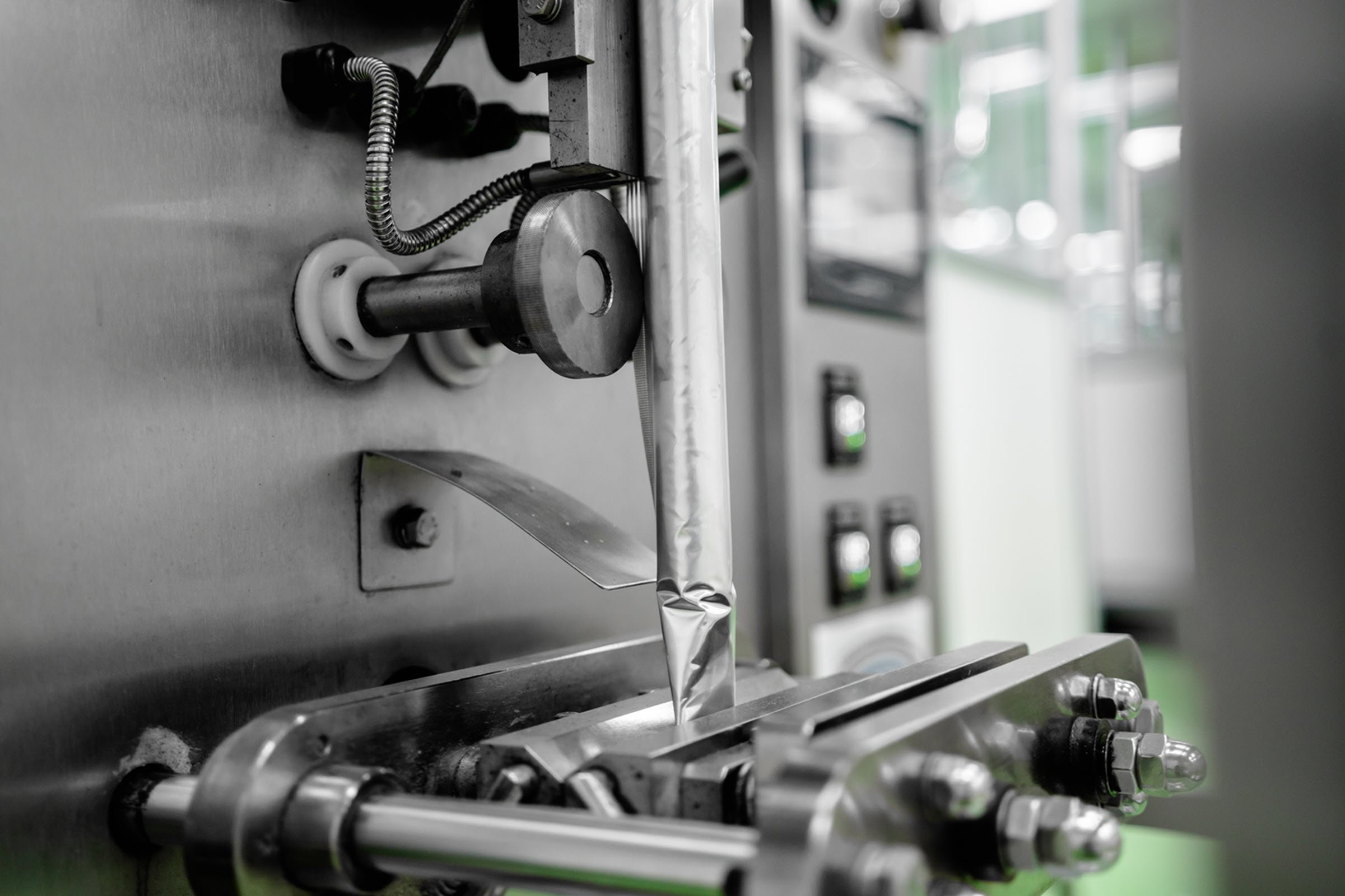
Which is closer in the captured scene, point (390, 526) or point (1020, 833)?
point (1020, 833)

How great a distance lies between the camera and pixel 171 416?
18.7 inches

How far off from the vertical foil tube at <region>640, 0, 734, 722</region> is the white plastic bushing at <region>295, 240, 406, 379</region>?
158 millimetres

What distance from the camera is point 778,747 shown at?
307 millimetres

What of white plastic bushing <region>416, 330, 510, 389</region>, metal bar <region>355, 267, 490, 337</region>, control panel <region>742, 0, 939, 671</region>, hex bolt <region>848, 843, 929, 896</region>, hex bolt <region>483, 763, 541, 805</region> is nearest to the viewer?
hex bolt <region>848, 843, 929, 896</region>

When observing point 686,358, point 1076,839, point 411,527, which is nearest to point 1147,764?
point 1076,839

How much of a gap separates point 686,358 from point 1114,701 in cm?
23

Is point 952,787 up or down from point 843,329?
down

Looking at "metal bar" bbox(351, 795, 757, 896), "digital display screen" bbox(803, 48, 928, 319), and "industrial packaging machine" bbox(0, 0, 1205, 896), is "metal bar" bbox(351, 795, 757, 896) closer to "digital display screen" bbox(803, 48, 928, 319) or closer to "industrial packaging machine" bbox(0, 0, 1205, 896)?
"industrial packaging machine" bbox(0, 0, 1205, 896)

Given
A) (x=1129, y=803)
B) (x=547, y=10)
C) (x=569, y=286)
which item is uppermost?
(x=547, y=10)

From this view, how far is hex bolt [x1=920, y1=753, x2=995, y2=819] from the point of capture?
0.31 meters

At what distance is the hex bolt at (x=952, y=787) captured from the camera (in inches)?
12.3

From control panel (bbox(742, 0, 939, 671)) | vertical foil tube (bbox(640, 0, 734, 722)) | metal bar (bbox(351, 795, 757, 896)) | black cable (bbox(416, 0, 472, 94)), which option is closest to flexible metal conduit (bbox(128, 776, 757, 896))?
metal bar (bbox(351, 795, 757, 896))

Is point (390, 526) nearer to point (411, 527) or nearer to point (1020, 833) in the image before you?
point (411, 527)

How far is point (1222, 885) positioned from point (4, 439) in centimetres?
140
